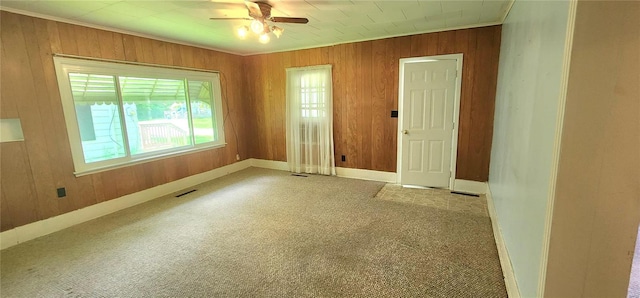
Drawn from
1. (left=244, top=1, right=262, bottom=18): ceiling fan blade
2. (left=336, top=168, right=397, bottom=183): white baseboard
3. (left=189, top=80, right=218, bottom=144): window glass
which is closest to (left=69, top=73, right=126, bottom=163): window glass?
(left=189, top=80, right=218, bottom=144): window glass

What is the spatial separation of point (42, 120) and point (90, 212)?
4.06 feet

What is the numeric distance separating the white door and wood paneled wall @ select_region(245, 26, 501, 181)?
16 centimetres

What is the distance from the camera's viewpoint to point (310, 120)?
506 cm

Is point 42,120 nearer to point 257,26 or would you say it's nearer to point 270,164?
point 257,26

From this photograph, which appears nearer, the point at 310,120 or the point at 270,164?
the point at 310,120

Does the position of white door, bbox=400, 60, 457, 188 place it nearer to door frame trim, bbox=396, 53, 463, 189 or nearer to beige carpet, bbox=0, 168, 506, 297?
door frame trim, bbox=396, 53, 463, 189

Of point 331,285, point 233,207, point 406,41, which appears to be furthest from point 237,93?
point 331,285

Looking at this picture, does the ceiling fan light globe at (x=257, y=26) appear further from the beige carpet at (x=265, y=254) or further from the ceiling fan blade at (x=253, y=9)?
the beige carpet at (x=265, y=254)

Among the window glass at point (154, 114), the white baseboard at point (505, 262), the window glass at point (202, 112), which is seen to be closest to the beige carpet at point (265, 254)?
the white baseboard at point (505, 262)

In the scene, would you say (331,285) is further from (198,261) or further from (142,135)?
(142,135)

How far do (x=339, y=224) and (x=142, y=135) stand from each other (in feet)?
10.9

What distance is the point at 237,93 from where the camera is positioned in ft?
18.1

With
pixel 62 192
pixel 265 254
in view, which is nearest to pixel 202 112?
pixel 62 192

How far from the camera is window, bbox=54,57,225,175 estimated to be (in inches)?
128
